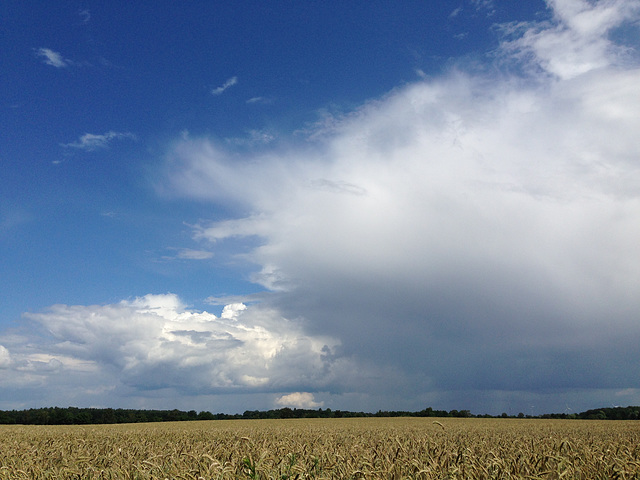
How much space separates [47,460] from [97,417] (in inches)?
3535

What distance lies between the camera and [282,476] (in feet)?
14.4

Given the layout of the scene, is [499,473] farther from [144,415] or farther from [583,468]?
[144,415]

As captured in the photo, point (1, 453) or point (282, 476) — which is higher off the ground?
point (282, 476)

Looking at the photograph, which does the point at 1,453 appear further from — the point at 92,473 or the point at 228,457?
the point at 228,457

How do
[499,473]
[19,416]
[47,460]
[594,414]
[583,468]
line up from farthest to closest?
[594,414] < [19,416] < [47,460] < [583,468] < [499,473]

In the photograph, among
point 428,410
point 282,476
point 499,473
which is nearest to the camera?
point 282,476

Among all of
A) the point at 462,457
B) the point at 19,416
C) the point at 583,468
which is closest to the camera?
the point at 583,468

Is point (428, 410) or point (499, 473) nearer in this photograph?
point (499, 473)

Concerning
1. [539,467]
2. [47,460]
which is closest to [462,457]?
[539,467]

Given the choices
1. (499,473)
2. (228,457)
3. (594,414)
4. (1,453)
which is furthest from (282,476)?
(594,414)

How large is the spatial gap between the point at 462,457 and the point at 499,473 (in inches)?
50.0

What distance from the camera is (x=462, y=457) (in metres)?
6.34

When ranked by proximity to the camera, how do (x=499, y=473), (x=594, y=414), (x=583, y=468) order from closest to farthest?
(x=499, y=473)
(x=583, y=468)
(x=594, y=414)

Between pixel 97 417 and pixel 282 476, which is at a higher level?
pixel 282 476
